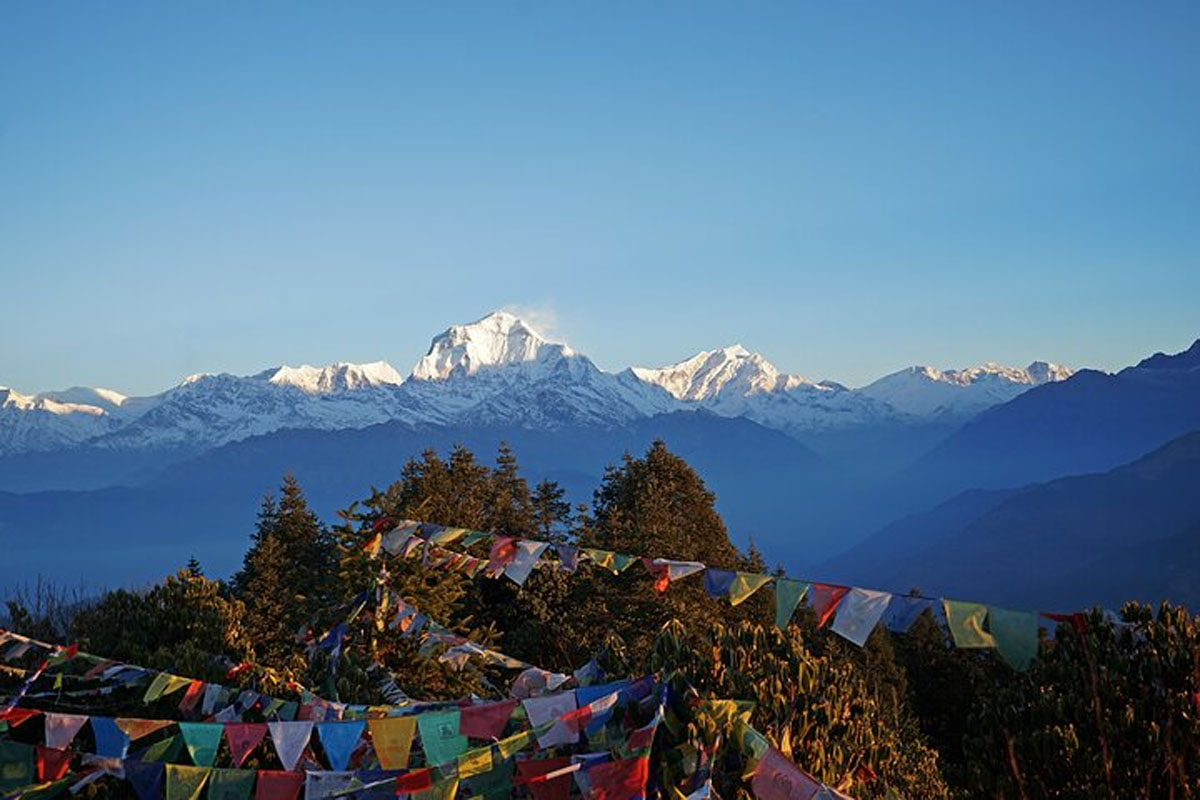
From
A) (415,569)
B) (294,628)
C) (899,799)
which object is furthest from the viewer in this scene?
(294,628)

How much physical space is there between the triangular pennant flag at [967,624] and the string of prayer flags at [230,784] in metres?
7.30

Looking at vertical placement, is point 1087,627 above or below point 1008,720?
above

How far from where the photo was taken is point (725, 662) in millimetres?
12031

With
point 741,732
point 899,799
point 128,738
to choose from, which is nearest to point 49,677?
point 128,738

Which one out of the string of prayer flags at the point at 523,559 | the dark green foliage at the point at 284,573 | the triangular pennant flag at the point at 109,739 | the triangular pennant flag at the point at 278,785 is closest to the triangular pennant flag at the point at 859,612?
the string of prayer flags at the point at 523,559

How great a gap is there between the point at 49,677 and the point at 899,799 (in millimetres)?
12991

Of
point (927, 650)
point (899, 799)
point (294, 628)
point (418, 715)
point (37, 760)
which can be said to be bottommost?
point (927, 650)

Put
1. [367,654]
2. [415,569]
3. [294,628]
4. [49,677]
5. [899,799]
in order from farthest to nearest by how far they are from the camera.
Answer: [294,628] < [415,569] < [367,654] < [49,677] < [899,799]

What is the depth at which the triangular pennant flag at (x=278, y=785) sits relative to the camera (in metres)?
9.80

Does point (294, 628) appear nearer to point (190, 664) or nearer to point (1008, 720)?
point (190, 664)

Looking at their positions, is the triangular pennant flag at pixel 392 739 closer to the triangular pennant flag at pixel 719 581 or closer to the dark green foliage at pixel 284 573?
the triangular pennant flag at pixel 719 581

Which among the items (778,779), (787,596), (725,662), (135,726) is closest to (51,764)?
(135,726)

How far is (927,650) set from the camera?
155ft

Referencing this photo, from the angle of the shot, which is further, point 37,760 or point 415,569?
point 415,569
